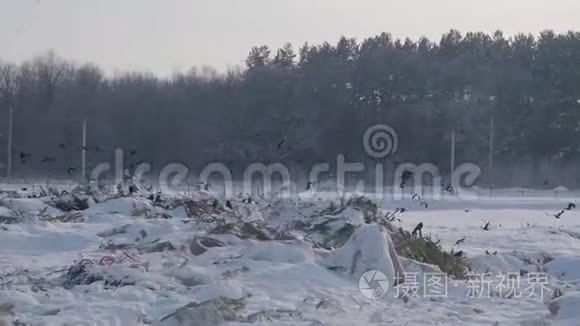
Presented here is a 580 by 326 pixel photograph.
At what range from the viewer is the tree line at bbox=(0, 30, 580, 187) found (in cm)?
4238

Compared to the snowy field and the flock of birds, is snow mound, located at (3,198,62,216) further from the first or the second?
the flock of birds

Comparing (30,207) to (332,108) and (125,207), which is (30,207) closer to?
(125,207)

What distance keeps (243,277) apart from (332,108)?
39491 mm

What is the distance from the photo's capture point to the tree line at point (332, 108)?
42.4m

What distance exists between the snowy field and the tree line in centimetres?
2971

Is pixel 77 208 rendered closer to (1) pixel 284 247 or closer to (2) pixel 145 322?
(1) pixel 284 247

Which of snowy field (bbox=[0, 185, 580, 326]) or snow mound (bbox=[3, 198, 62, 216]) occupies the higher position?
snow mound (bbox=[3, 198, 62, 216])

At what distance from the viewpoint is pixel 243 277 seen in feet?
23.1

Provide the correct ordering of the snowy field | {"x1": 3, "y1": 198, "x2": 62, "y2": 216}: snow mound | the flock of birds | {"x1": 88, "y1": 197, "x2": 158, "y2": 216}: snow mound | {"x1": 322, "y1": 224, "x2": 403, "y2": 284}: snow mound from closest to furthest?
the snowy field → {"x1": 322, "y1": 224, "x2": 403, "y2": 284}: snow mound → the flock of birds → {"x1": 3, "y1": 198, "x2": 62, "y2": 216}: snow mound → {"x1": 88, "y1": 197, "x2": 158, "y2": 216}: snow mound

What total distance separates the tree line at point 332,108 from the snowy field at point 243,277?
29710mm

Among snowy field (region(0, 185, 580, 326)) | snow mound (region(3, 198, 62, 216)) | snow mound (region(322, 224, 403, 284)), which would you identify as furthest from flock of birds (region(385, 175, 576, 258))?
snow mound (region(3, 198, 62, 216))

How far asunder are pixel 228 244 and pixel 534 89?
3855 cm

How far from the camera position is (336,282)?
7074 mm

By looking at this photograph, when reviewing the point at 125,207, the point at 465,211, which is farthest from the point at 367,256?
the point at 465,211
